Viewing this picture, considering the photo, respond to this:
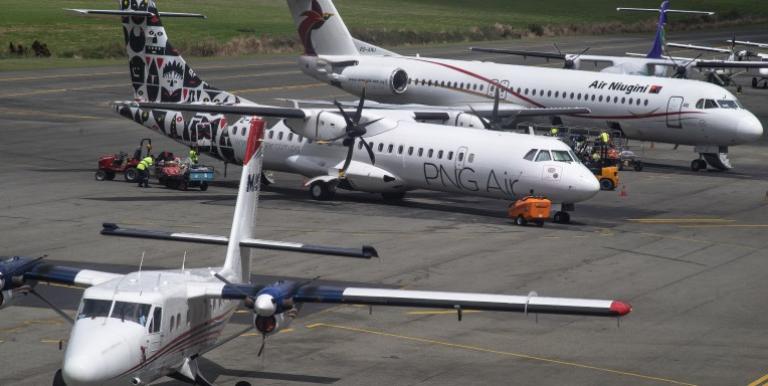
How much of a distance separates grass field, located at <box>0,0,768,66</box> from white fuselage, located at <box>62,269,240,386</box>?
70170 millimetres

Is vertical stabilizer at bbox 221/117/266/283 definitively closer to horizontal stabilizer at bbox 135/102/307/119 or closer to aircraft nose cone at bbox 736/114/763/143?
horizontal stabilizer at bbox 135/102/307/119

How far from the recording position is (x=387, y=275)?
111ft

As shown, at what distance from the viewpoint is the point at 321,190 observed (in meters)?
45.8

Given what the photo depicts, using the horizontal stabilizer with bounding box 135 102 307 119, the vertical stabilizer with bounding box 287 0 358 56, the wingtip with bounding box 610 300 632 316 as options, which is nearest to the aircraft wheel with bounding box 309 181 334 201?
the horizontal stabilizer with bounding box 135 102 307 119

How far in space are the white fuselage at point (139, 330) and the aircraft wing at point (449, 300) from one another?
0.77 meters

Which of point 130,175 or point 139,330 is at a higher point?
point 139,330

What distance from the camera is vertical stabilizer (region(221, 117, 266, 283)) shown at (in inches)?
985

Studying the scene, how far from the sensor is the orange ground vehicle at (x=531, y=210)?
4109 centimetres

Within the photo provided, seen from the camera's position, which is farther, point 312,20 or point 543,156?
point 312,20

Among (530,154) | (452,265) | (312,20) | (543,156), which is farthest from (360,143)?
(312,20)

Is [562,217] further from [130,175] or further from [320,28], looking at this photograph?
[320,28]

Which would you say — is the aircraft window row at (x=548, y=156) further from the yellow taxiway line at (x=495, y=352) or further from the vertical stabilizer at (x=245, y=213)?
the vertical stabilizer at (x=245, y=213)

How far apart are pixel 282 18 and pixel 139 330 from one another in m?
110

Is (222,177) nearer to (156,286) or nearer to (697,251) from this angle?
(697,251)
